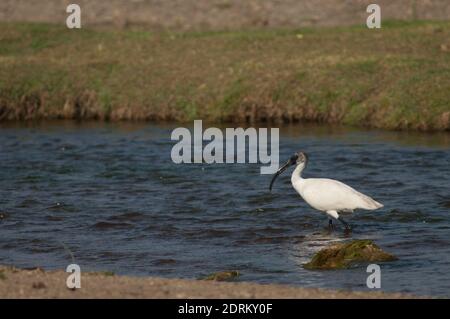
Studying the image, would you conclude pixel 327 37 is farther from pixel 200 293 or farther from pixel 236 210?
pixel 200 293

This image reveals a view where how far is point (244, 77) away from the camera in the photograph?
26.3m

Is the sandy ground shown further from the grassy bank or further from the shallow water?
the grassy bank

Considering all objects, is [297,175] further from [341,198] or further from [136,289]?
[136,289]

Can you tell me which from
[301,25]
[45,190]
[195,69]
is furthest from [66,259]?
[301,25]

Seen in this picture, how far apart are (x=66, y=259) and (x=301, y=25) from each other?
751 inches

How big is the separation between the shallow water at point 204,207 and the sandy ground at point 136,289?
1978mm

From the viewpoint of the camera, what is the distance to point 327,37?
2936 centimetres

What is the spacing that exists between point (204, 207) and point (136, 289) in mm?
7960

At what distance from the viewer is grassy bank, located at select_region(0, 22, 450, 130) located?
24.5m

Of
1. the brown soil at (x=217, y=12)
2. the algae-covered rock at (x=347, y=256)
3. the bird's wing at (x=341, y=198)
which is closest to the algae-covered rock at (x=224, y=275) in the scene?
the algae-covered rock at (x=347, y=256)

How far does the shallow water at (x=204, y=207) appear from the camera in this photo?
14.2 metres

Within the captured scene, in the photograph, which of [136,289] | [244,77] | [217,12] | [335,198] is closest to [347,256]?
Answer: [335,198]

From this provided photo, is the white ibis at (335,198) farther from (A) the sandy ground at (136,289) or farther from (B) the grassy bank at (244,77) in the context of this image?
(B) the grassy bank at (244,77)

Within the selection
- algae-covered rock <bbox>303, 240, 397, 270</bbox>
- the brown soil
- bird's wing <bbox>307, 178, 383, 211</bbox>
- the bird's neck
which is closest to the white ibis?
bird's wing <bbox>307, 178, 383, 211</bbox>
